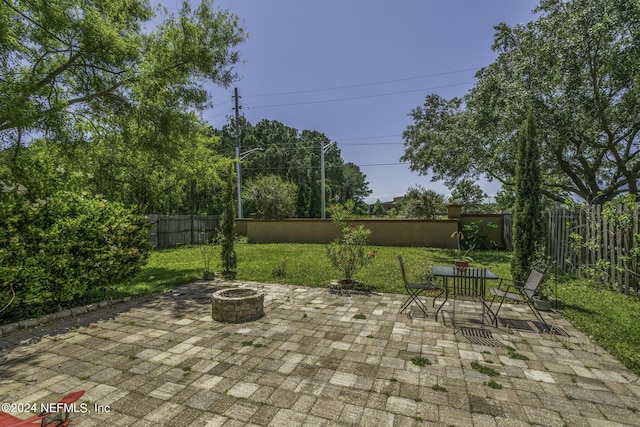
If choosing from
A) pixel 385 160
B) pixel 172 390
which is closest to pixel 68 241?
pixel 172 390

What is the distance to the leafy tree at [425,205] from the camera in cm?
1631

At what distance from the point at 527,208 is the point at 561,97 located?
6.05 meters

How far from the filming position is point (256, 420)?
2.23 m

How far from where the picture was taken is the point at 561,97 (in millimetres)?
9227

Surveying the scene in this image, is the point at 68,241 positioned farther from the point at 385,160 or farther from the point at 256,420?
the point at 385,160

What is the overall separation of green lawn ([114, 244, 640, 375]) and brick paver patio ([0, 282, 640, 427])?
35 cm

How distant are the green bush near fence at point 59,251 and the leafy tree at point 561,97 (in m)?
11.4

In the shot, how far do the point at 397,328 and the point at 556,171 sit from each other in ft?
40.9

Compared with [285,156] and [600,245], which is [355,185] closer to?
[285,156]

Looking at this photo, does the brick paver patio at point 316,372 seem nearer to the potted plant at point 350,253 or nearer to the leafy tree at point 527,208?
the leafy tree at point 527,208

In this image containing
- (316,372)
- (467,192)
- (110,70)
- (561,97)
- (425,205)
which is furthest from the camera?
(425,205)

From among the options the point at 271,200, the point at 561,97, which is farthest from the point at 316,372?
the point at 271,200

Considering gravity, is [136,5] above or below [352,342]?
above

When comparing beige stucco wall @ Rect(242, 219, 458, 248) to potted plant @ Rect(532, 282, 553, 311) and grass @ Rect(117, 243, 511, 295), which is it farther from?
potted plant @ Rect(532, 282, 553, 311)
